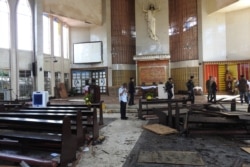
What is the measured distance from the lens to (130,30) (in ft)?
63.0

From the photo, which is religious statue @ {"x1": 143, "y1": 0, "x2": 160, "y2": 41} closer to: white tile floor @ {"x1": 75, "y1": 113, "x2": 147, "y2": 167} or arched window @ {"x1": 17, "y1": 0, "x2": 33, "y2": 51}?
arched window @ {"x1": 17, "y1": 0, "x2": 33, "y2": 51}

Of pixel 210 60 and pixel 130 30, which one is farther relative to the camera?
pixel 130 30

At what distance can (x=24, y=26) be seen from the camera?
47.5 ft

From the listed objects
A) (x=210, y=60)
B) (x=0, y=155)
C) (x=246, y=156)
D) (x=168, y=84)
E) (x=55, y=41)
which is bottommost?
(x=246, y=156)

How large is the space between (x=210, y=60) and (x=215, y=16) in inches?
125

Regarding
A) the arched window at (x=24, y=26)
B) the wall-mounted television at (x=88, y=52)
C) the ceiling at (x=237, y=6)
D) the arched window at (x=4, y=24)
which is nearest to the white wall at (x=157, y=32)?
the wall-mounted television at (x=88, y=52)

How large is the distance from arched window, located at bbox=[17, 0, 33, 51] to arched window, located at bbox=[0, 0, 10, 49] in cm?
69

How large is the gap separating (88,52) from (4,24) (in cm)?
692

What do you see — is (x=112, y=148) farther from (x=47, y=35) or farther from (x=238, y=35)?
(x=238, y=35)

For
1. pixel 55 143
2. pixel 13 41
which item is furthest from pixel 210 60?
pixel 55 143

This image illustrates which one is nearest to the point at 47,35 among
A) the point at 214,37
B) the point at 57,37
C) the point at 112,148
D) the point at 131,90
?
the point at 57,37

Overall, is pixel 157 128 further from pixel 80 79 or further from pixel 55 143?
pixel 80 79

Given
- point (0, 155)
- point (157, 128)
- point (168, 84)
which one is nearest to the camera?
point (0, 155)

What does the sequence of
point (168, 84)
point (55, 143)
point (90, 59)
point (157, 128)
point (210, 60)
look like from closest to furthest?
1. point (55, 143)
2. point (157, 128)
3. point (168, 84)
4. point (210, 60)
5. point (90, 59)
